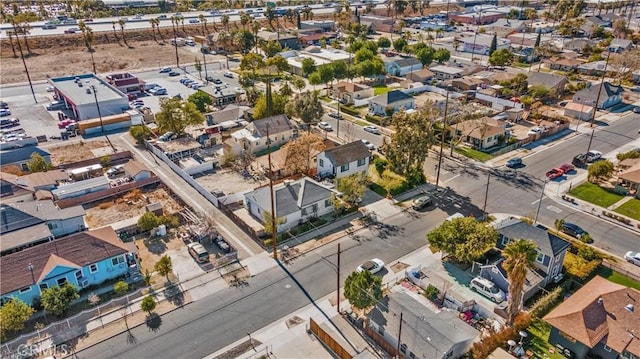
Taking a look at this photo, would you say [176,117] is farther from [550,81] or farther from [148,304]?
[550,81]

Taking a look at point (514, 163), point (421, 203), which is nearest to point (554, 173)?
point (514, 163)

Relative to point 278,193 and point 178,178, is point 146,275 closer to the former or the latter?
point 278,193

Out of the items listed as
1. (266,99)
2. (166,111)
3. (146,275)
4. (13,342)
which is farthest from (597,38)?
(13,342)

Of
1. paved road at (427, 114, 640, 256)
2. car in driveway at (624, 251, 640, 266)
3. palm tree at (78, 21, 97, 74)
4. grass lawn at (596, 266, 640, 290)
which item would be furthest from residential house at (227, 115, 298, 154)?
palm tree at (78, 21, 97, 74)

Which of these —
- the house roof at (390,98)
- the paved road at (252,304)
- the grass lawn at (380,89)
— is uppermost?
the house roof at (390,98)

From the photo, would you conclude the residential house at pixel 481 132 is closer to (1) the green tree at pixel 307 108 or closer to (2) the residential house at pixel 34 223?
(1) the green tree at pixel 307 108

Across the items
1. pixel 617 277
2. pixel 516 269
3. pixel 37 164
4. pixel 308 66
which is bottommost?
pixel 617 277

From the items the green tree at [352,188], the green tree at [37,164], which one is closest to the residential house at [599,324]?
the green tree at [352,188]
